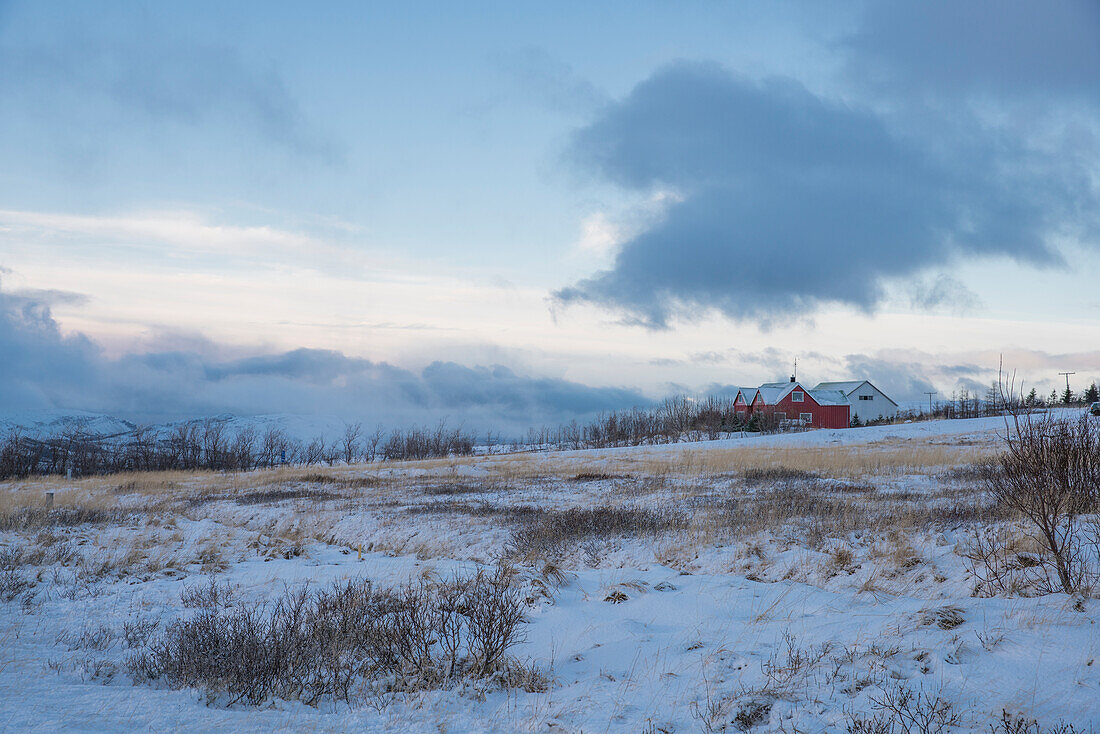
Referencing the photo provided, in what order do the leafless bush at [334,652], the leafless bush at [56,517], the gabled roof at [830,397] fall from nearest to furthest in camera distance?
the leafless bush at [334,652] → the leafless bush at [56,517] → the gabled roof at [830,397]

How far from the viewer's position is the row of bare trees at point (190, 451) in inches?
2173

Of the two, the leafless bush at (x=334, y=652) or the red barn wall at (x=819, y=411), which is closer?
→ the leafless bush at (x=334, y=652)

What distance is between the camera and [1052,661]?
14.1 ft

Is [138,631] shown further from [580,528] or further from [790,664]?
[580,528]

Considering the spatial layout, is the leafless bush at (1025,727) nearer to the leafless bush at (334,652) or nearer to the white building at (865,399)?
the leafless bush at (334,652)

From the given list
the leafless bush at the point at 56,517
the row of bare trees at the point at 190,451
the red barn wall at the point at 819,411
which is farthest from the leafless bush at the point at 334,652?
the red barn wall at the point at 819,411

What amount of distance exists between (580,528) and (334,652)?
6871mm

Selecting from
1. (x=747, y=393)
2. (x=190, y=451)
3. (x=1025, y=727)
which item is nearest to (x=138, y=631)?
(x=1025, y=727)

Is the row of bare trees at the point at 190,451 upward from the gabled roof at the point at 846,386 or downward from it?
downward

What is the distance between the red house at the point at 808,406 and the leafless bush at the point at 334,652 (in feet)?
222

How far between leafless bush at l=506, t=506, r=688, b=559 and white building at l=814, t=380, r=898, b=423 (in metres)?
69.9

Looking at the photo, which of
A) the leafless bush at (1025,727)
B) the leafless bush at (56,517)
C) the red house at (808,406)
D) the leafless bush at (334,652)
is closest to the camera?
the leafless bush at (1025,727)

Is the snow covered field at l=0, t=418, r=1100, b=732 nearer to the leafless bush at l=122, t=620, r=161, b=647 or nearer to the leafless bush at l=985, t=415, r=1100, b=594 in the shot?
the leafless bush at l=122, t=620, r=161, b=647

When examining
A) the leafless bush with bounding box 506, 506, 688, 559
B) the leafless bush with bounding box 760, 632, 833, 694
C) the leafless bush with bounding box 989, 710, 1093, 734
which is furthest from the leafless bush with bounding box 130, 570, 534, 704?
the leafless bush with bounding box 506, 506, 688, 559
